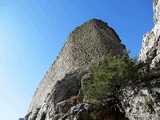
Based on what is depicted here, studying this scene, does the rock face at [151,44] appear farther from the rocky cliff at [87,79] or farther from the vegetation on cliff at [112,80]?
the vegetation on cliff at [112,80]

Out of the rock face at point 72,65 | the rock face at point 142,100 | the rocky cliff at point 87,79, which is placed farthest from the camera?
the rock face at point 72,65

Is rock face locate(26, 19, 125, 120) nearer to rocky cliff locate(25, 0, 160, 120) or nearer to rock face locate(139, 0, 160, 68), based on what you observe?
rocky cliff locate(25, 0, 160, 120)

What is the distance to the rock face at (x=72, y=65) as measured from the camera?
16.0 metres

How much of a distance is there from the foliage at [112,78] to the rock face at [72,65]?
3.22 ft

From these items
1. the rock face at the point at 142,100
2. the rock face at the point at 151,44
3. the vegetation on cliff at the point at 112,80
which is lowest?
the rock face at the point at 142,100

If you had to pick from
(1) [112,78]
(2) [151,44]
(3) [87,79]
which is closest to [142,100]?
(1) [112,78]

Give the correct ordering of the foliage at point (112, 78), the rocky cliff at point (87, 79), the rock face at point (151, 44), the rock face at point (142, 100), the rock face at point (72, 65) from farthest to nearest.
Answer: the rock face at point (72, 65), the rock face at point (151, 44), the foliage at point (112, 78), the rocky cliff at point (87, 79), the rock face at point (142, 100)

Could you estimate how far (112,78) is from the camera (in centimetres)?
1196

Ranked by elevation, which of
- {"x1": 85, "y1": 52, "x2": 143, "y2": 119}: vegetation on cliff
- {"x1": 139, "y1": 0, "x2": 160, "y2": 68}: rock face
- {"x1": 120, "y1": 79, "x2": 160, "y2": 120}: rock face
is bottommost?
{"x1": 120, "y1": 79, "x2": 160, "y2": 120}: rock face

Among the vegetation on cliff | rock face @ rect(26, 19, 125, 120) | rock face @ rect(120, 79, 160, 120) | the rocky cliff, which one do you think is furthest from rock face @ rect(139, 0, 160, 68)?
rock face @ rect(26, 19, 125, 120)

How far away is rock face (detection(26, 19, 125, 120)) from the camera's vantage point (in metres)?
16.0

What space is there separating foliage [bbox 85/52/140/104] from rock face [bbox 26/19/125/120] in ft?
3.22

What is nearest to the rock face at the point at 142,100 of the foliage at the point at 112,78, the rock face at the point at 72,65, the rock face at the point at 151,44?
the foliage at the point at 112,78

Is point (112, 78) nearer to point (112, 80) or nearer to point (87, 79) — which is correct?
point (112, 80)
